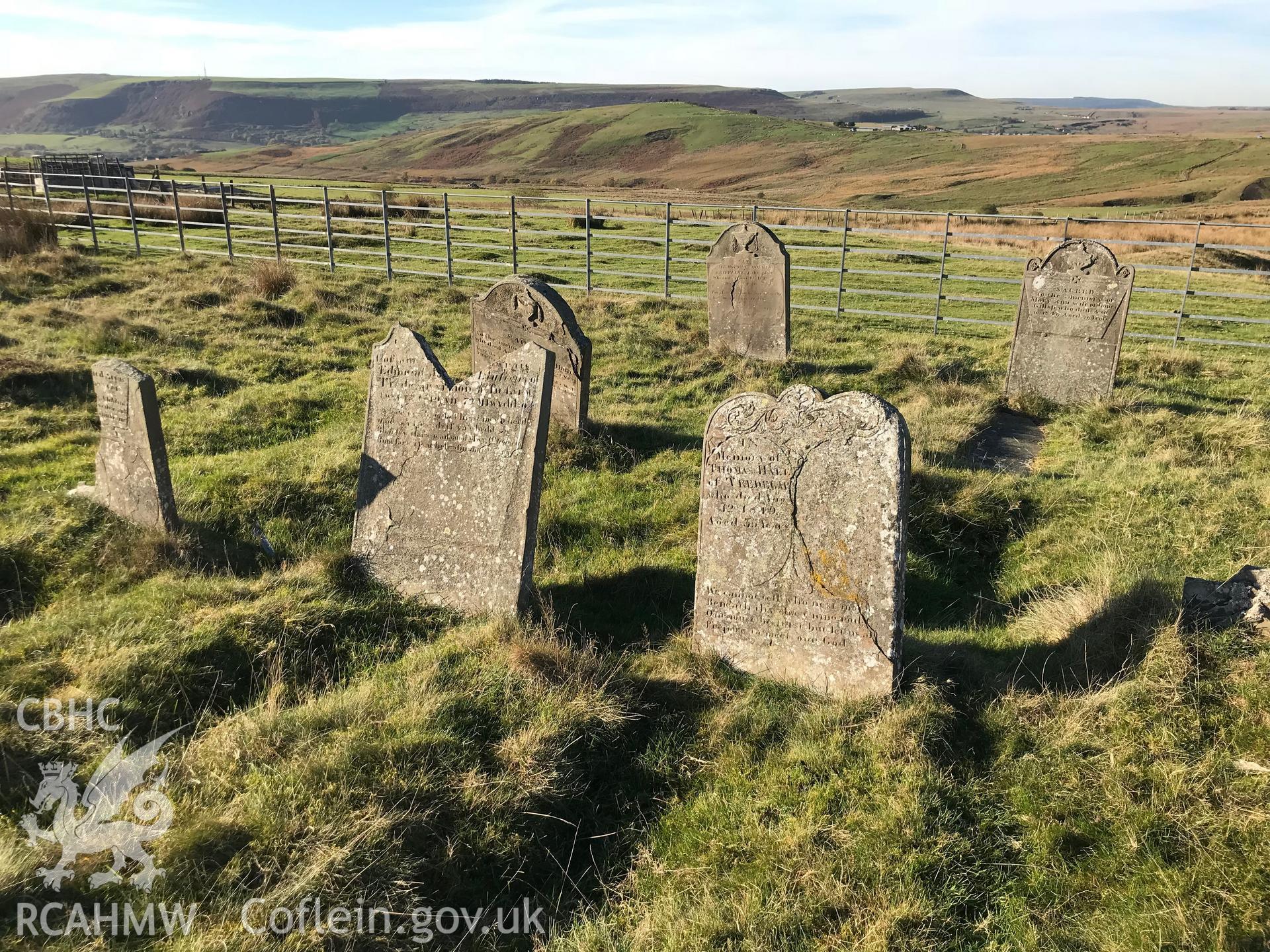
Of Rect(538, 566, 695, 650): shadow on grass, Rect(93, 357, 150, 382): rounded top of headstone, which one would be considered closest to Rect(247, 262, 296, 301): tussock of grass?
Rect(93, 357, 150, 382): rounded top of headstone

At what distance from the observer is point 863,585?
4387 mm

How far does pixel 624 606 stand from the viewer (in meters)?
5.49

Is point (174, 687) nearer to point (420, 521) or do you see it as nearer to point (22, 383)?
point (420, 521)

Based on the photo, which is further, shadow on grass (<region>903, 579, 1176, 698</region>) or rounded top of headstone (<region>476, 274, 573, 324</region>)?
rounded top of headstone (<region>476, 274, 573, 324</region>)

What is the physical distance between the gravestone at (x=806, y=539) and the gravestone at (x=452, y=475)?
3.87 ft

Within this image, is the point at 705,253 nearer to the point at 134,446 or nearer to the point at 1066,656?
the point at 134,446

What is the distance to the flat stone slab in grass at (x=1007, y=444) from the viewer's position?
8172 mm

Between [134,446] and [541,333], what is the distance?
3.95 m

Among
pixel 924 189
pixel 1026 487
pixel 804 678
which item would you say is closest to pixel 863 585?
pixel 804 678

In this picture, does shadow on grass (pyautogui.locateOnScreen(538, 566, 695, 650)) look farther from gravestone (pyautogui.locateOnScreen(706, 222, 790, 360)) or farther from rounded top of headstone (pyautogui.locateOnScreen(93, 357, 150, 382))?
gravestone (pyautogui.locateOnScreen(706, 222, 790, 360))

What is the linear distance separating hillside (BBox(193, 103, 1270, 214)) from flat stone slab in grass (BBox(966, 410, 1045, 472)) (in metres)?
33.5

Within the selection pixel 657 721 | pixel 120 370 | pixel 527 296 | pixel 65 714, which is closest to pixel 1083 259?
pixel 527 296

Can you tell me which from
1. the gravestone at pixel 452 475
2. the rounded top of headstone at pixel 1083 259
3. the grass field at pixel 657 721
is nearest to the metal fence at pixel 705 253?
the rounded top of headstone at pixel 1083 259

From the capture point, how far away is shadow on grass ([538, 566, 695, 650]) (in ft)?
16.6
